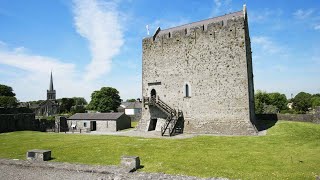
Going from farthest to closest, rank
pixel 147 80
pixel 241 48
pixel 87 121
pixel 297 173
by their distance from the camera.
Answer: pixel 87 121 < pixel 147 80 < pixel 241 48 < pixel 297 173

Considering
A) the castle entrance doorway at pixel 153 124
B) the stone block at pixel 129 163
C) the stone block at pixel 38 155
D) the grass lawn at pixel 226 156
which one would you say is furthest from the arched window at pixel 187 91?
the stone block at pixel 129 163

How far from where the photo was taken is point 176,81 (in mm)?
26516

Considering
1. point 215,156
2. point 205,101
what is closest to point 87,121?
point 205,101

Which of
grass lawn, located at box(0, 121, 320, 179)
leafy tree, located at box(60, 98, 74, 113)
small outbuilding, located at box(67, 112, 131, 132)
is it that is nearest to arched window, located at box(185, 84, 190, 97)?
grass lawn, located at box(0, 121, 320, 179)

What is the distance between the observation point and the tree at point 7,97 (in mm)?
70875

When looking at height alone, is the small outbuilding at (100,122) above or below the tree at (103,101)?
below

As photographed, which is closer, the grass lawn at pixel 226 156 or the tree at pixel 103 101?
the grass lawn at pixel 226 156

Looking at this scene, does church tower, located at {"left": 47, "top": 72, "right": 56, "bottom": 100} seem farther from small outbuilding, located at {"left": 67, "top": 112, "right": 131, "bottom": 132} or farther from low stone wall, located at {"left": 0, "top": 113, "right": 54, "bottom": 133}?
small outbuilding, located at {"left": 67, "top": 112, "right": 131, "bottom": 132}

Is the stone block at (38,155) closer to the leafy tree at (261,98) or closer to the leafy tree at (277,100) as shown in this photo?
the leafy tree at (261,98)

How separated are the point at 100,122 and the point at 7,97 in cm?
5125

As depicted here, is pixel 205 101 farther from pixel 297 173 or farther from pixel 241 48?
pixel 297 173

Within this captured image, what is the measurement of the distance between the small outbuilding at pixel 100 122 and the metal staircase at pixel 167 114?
8539 millimetres

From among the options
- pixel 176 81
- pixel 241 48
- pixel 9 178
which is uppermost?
pixel 241 48

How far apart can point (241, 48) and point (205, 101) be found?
5.96m
